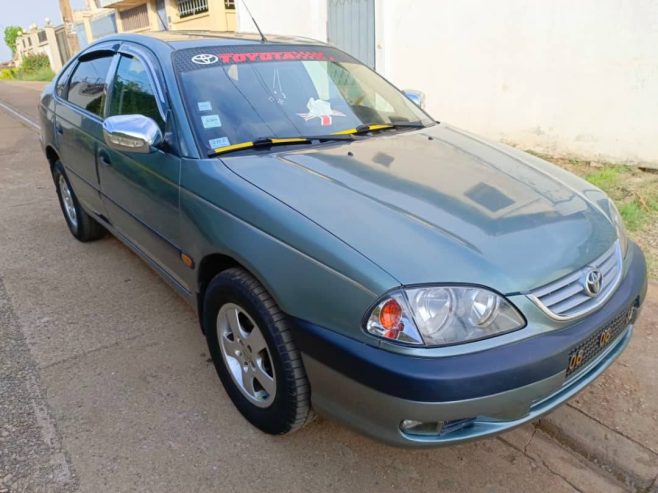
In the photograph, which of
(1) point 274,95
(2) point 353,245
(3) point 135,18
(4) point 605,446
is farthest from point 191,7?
(4) point 605,446

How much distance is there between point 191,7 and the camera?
14297 mm

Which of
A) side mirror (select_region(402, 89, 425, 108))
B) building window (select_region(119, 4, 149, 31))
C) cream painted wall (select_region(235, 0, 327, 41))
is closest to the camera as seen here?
side mirror (select_region(402, 89, 425, 108))

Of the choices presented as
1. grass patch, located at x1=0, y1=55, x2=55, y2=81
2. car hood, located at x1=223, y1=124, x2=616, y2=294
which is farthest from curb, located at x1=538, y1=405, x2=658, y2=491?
grass patch, located at x1=0, y1=55, x2=55, y2=81

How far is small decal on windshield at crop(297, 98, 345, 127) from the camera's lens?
2852 mm

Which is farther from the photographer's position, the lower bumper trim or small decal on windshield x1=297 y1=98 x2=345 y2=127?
small decal on windshield x1=297 y1=98 x2=345 y2=127

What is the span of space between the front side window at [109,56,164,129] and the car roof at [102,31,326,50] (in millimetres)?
156

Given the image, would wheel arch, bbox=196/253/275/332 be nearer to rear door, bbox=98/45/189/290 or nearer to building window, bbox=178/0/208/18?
rear door, bbox=98/45/189/290

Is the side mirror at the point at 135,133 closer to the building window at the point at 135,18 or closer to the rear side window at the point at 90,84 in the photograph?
the rear side window at the point at 90,84

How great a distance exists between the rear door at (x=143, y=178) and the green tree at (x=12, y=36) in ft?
170

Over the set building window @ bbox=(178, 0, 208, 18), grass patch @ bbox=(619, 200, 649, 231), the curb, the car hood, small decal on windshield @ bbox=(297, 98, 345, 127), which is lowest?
the curb

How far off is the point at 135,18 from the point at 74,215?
56.0 feet

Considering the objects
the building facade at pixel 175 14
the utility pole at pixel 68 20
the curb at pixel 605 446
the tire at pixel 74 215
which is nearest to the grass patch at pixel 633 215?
the curb at pixel 605 446

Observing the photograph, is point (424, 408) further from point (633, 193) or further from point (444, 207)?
point (633, 193)

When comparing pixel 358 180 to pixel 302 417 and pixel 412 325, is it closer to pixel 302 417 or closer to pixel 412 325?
pixel 412 325
